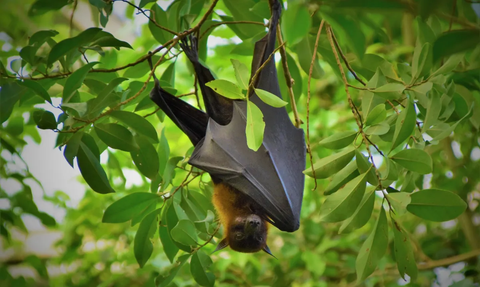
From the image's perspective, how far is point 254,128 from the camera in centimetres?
182

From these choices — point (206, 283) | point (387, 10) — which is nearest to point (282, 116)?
point (206, 283)

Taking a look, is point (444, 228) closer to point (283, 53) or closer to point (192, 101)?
point (192, 101)

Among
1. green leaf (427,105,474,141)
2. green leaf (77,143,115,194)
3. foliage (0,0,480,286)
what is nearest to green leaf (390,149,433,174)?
foliage (0,0,480,286)

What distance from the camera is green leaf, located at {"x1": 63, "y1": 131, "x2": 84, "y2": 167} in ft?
7.36

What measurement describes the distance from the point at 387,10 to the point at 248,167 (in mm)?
1852

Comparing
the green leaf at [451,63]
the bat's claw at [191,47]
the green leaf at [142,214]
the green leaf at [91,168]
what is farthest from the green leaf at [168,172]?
the green leaf at [451,63]

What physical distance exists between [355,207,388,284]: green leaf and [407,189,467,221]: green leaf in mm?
171

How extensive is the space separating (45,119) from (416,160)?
183 centimetres

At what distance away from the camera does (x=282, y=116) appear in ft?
10.2

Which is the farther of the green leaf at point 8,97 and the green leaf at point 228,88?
the green leaf at point 8,97

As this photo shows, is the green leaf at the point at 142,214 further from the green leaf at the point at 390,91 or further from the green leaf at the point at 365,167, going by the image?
the green leaf at the point at 390,91

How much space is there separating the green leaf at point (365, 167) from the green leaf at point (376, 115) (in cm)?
19

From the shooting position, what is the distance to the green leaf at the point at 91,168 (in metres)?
2.33

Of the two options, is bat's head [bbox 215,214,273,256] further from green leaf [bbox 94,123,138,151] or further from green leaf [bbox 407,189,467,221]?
green leaf [bbox 407,189,467,221]
